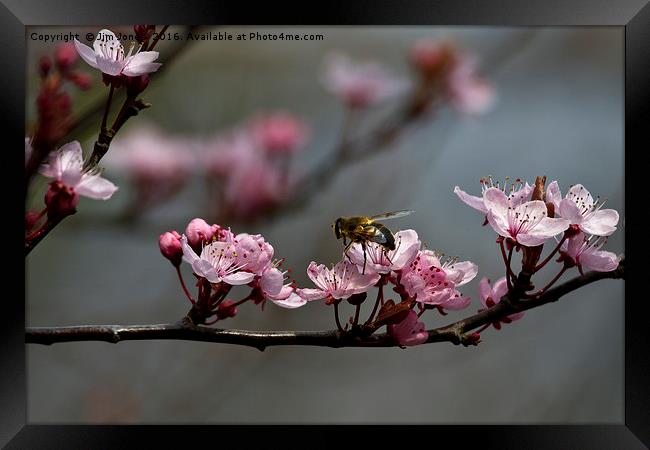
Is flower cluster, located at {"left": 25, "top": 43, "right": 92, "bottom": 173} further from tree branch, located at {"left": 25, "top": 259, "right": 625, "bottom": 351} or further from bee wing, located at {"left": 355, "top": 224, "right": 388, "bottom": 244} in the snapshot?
bee wing, located at {"left": 355, "top": 224, "right": 388, "bottom": 244}

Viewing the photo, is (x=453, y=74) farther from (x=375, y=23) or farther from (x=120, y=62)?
(x=120, y=62)

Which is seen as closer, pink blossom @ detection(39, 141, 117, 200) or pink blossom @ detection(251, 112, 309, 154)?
pink blossom @ detection(39, 141, 117, 200)

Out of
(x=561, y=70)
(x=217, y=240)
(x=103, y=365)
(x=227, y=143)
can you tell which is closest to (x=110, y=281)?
(x=103, y=365)

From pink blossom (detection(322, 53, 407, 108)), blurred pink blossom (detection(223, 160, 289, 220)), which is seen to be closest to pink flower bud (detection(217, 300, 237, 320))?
blurred pink blossom (detection(223, 160, 289, 220))

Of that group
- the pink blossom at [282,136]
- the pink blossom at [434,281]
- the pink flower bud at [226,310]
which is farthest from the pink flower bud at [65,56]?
the pink blossom at [282,136]
